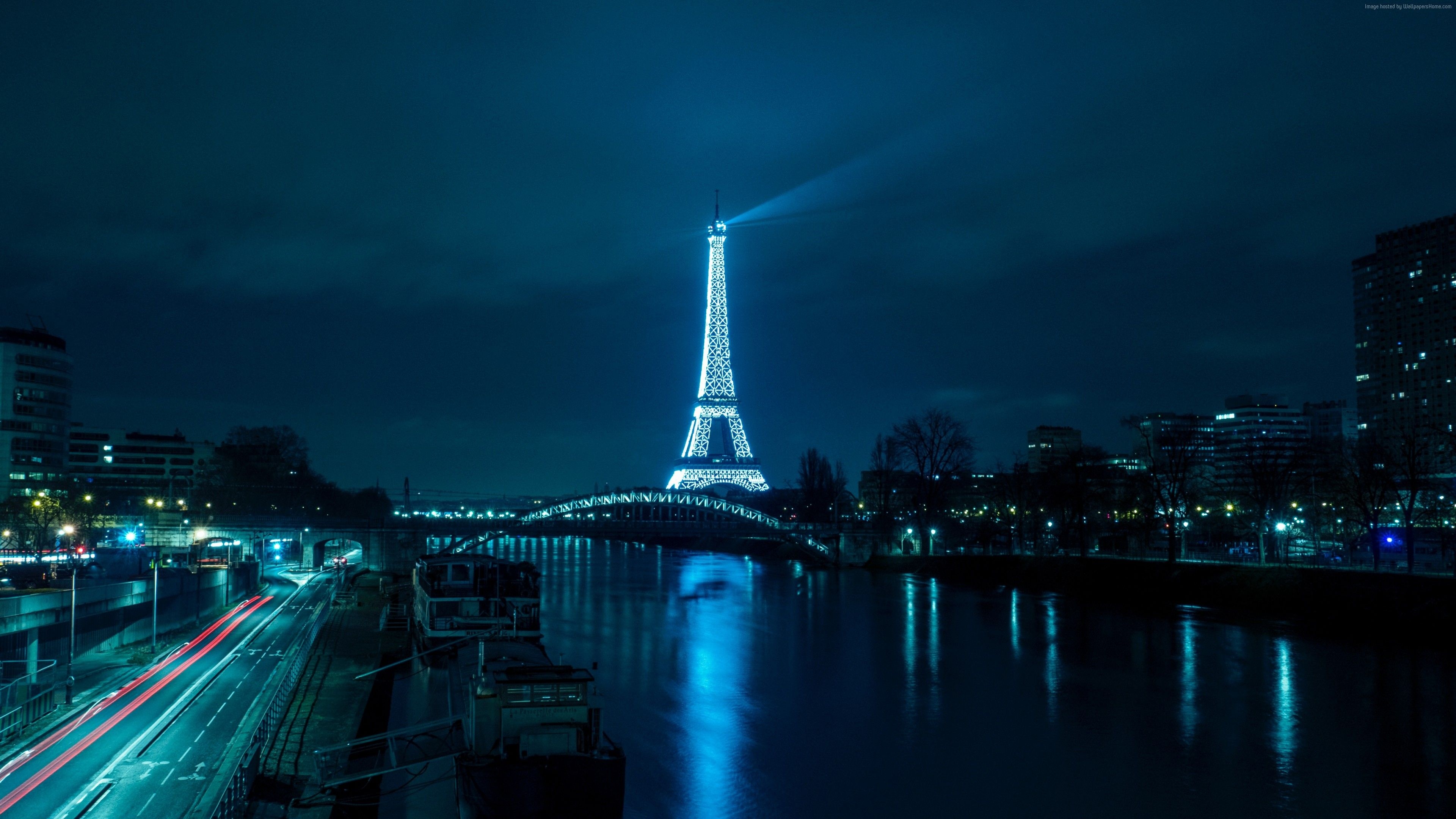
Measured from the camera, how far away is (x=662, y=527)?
72.8 meters

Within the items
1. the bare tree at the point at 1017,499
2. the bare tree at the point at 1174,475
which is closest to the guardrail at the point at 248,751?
the bare tree at the point at 1174,475

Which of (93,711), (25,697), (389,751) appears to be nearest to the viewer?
(389,751)

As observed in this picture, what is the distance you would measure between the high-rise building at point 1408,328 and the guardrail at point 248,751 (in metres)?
117

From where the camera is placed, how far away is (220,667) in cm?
2780

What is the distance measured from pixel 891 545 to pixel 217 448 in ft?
215

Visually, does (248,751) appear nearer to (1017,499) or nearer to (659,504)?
(1017,499)

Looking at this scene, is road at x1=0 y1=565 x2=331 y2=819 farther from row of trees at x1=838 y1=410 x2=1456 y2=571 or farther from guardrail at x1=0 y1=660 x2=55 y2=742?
row of trees at x1=838 y1=410 x2=1456 y2=571

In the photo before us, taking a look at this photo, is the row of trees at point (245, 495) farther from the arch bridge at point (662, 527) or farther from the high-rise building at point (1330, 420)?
the high-rise building at point (1330, 420)

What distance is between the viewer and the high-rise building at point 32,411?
252 ft

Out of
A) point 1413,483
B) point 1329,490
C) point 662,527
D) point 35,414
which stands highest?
point 35,414

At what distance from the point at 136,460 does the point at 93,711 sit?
105 m

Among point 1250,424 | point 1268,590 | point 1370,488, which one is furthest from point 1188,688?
point 1250,424

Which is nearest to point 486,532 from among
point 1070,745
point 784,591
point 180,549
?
point 180,549

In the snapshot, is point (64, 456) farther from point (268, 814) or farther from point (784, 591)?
point (268, 814)
